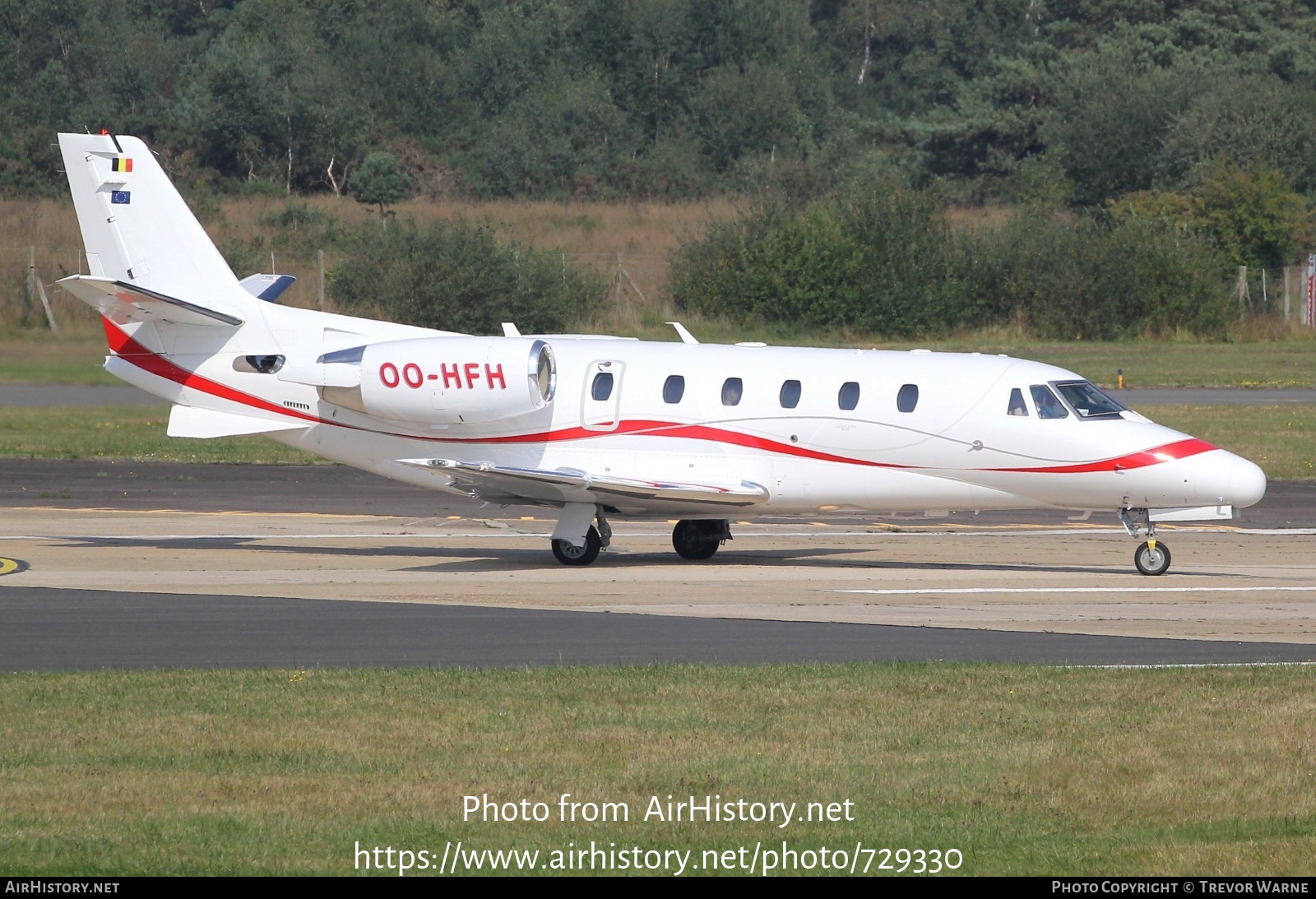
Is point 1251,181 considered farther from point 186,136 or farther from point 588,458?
point 588,458

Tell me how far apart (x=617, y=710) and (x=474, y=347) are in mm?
9891

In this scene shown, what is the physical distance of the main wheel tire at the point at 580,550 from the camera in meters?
21.5

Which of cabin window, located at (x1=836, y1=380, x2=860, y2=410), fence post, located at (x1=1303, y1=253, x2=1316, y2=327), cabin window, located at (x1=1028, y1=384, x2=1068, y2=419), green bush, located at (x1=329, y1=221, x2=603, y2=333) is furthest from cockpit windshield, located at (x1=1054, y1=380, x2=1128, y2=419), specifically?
fence post, located at (x1=1303, y1=253, x2=1316, y2=327)

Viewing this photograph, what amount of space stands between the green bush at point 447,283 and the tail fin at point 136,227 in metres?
29.6

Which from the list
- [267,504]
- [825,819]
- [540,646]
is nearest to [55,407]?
[267,504]

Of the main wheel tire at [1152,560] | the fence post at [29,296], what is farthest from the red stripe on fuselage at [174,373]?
the main wheel tire at [1152,560]

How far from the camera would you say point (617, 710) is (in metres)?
12.5

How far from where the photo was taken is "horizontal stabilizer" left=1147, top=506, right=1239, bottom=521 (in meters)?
19.7

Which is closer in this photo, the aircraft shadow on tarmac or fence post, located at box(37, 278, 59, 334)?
the aircraft shadow on tarmac

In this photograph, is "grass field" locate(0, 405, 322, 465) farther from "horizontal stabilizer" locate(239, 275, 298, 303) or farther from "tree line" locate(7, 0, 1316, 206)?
"tree line" locate(7, 0, 1316, 206)

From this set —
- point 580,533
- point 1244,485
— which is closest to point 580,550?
point 580,533

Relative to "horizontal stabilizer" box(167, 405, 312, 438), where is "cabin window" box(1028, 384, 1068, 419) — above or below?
above

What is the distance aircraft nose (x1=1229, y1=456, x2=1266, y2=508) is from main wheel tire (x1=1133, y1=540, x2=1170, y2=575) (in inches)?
46.6
